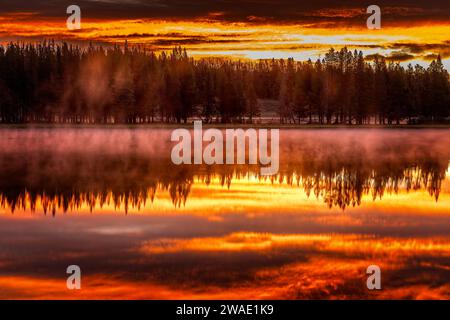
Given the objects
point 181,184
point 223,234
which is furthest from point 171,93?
point 223,234

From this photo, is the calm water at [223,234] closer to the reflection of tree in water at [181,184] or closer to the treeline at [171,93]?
the reflection of tree in water at [181,184]

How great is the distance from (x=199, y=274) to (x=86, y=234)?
4597mm

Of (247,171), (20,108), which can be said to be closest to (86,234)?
(247,171)

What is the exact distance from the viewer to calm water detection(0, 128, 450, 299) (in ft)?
44.8

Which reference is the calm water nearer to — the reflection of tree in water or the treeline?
the reflection of tree in water

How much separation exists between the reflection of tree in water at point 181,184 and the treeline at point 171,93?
96.6 m

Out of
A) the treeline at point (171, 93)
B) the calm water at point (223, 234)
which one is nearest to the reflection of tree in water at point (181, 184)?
the calm water at point (223, 234)

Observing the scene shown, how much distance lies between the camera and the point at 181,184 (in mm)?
28859

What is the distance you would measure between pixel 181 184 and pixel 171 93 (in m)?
105

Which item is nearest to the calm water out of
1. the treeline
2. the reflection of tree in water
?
the reflection of tree in water

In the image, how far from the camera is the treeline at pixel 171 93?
131875 mm

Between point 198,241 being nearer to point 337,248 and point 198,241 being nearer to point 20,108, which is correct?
point 337,248

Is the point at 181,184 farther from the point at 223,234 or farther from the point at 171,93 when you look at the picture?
the point at 171,93

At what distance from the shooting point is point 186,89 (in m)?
134
